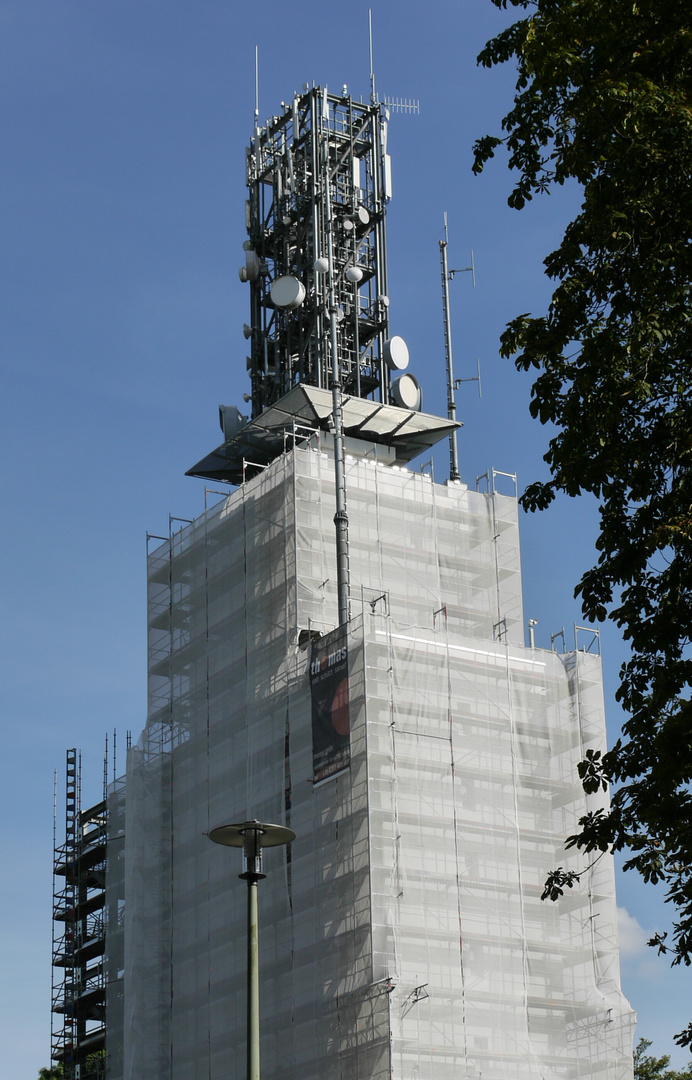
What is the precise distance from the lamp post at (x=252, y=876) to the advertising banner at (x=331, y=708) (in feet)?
64.6

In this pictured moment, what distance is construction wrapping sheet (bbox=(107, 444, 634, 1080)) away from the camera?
40.1 meters

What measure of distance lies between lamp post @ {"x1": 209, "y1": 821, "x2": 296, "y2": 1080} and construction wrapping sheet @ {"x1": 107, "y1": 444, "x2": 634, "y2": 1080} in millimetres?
18206

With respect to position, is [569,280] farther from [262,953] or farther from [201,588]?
[201,588]

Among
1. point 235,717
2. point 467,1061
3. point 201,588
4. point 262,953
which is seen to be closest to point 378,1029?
point 467,1061

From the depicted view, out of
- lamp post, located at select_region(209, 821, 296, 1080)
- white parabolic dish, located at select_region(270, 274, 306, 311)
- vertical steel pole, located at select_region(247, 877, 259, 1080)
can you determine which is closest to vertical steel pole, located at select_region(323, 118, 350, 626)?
white parabolic dish, located at select_region(270, 274, 306, 311)

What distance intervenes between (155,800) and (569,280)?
3159 cm

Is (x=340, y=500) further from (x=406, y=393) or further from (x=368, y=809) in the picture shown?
(x=368, y=809)

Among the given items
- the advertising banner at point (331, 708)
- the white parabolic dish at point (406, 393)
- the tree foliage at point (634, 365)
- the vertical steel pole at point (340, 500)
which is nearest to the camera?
the tree foliage at point (634, 365)

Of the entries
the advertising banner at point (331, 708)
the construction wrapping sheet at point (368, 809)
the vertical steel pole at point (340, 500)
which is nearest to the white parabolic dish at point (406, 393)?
the vertical steel pole at point (340, 500)

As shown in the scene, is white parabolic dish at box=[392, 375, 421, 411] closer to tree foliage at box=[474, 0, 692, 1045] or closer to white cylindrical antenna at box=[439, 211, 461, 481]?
white cylindrical antenna at box=[439, 211, 461, 481]

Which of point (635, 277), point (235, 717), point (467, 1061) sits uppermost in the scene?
point (235, 717)

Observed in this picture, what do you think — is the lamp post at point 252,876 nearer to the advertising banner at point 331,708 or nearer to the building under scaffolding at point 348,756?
the building under scaffolding at point 348,756

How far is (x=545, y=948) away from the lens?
42.5 metres

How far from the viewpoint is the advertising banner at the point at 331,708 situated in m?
41.6
